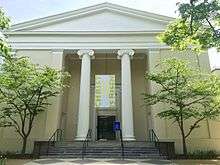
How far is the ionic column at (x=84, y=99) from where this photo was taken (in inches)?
711

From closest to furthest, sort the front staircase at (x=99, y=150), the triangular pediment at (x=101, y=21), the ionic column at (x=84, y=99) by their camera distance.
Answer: the front staircase at (x=99, y=150), the ionic column at (x=84, y=99), the triangular pediment at (x=101, y=21)

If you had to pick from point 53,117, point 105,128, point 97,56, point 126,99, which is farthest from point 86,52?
point 105,128

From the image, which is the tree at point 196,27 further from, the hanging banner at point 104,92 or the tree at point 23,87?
the hanging banner at point 104,92

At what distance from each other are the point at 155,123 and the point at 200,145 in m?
3.24

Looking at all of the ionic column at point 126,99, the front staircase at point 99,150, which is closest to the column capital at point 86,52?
the ionic column at point 126,99

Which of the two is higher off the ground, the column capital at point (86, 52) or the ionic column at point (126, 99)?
the column capital at point (86, 52)

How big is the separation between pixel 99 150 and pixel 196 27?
8.36 meters

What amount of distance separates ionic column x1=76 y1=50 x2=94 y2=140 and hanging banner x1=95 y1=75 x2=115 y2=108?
79 cm

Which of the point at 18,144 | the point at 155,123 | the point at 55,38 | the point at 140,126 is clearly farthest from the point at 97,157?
the point at 55,38

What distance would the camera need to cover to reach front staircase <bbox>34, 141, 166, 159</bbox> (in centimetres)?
1357

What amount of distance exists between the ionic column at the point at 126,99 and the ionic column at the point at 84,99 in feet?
7.89

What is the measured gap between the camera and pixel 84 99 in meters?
18.7

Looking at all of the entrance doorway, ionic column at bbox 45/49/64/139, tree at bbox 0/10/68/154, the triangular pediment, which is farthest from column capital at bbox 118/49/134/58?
the entrance doorway

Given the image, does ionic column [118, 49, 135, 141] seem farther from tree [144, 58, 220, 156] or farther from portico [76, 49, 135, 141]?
tree [144, 58, 220, 156]
